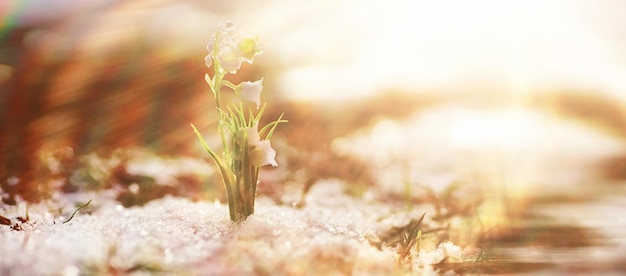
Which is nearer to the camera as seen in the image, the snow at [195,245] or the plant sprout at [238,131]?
the snow at [195,245]

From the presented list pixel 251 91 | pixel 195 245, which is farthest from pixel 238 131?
pixel 195 245

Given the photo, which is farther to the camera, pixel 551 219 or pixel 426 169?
pixel 426 169

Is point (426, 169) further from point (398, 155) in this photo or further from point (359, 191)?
point (359, 191)

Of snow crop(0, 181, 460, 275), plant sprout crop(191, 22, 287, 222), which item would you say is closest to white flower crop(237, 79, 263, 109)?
plant sprout crop(191, 22, 287, 222)

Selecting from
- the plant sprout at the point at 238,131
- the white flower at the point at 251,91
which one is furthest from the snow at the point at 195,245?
the white flower at the point at 251,91

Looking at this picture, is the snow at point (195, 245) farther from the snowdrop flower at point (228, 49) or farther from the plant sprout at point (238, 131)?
the snowdrop flower at point (228, 49)

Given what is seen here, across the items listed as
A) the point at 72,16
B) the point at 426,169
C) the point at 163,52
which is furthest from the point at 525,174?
the point at 72,16

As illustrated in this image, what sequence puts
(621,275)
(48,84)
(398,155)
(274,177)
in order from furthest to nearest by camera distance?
(48,84) → (398,155) → (274,177) → (621,275)

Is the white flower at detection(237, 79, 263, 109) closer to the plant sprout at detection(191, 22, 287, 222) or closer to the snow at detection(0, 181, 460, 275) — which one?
the plant sprout at detection(191, 22, 287, 222)
